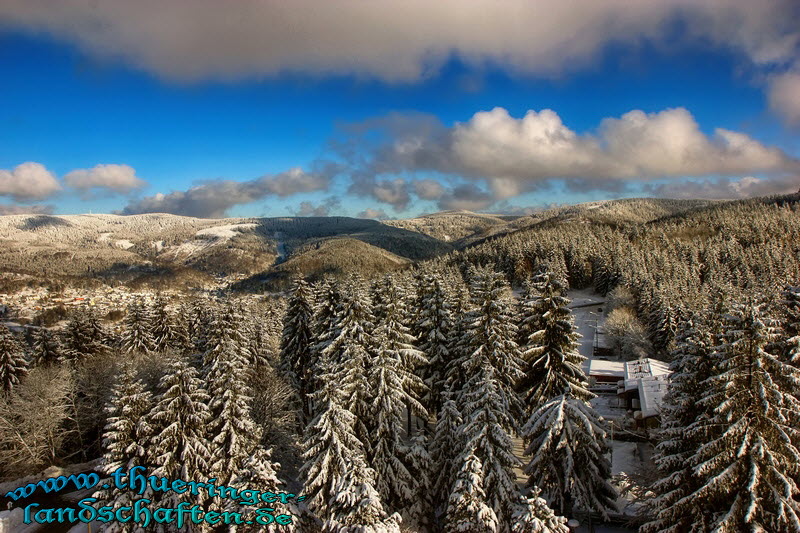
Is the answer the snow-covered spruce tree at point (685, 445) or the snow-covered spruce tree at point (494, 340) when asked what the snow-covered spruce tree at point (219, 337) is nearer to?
the snow-covered spruce tree at point (494, 340)

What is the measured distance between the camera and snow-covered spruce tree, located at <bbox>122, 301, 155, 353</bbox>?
45.0 meters

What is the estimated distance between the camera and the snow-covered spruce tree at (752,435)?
520 inches

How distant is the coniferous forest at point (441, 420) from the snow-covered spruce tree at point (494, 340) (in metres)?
0.14

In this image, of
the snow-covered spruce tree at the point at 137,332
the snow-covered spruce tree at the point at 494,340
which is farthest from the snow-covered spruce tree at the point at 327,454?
the snow-covered spruce tree at the point at 137,332

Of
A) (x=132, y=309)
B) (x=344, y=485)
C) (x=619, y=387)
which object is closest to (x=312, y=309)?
(x=344, y=485)

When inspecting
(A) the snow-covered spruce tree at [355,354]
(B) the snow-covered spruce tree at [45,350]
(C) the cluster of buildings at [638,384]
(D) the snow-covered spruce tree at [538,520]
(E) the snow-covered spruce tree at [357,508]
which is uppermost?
(A) the snow-covered spruce tree at [355,354]

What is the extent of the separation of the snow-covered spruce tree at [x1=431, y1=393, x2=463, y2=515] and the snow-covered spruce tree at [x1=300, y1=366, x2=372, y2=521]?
15.8 ft

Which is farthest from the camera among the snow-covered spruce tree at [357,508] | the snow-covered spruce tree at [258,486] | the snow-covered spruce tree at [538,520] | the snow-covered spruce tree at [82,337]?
the snow-covered spruce tree at [82,337]

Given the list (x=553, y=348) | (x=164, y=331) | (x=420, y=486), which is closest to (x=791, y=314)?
(x=553, y=348)

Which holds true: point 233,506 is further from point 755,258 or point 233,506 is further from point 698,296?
point 755,258

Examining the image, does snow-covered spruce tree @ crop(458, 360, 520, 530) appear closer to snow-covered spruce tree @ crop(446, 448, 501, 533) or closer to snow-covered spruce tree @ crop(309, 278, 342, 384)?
snow-covered spruce tree @ crop(446, 448, 501, 533)

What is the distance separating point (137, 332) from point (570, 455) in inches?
1834

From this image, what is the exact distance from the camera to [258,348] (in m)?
39.5

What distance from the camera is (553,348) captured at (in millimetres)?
22406
